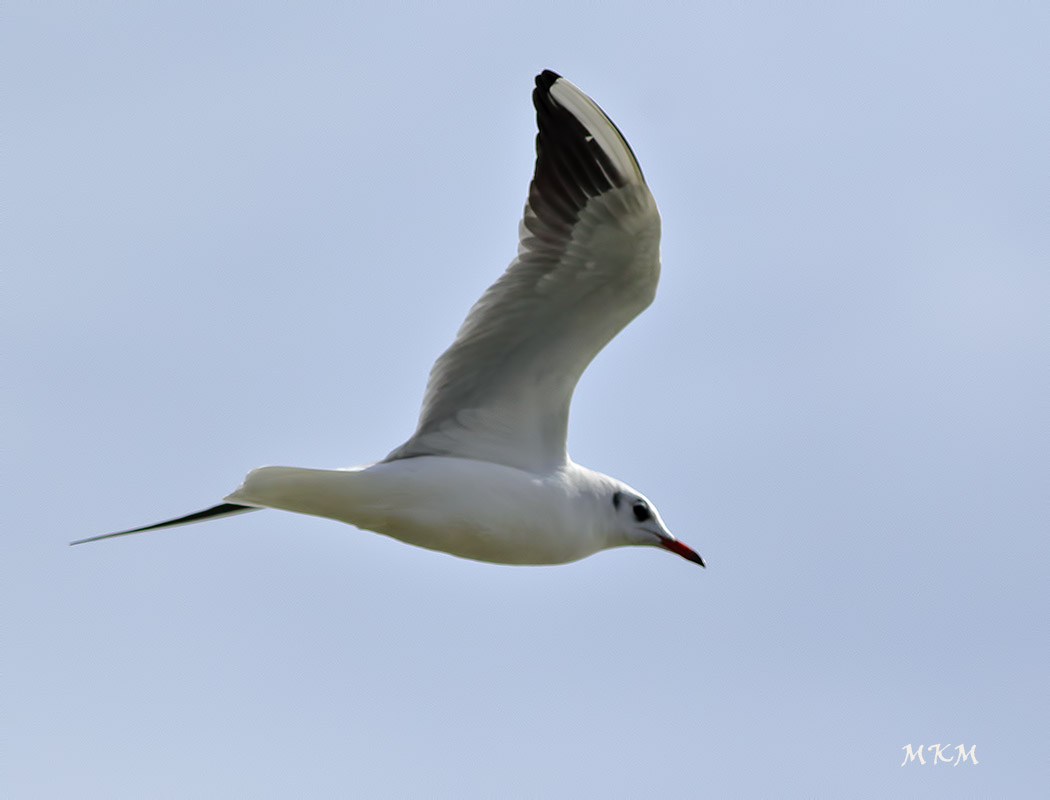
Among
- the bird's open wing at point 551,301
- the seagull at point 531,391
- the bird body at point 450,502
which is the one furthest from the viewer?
the bird's open wing at point 551,301

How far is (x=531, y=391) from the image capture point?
9.38 metres

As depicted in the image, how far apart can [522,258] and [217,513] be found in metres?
2.11

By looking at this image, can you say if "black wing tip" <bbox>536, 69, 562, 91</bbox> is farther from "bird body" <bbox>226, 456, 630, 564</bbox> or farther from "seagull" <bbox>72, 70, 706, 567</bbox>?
"bird body" <bbox>226, 456, 630, 564</bbox>

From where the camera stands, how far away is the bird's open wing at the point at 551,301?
8977mm

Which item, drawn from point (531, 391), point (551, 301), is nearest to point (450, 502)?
A: point (531, 391)

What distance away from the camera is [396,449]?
9.37 m

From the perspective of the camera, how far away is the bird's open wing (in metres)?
8.98

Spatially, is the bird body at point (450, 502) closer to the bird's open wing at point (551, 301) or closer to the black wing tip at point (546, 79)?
the bird's open wing at point (551, 301)

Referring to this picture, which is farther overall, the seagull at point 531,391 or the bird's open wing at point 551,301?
the bird's open wing at point 551,301

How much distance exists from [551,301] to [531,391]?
53cm

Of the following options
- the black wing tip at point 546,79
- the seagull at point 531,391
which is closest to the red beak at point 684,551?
the seagull at point 531,391

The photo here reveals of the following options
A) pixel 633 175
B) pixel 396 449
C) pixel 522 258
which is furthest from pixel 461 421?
pixel 633 175

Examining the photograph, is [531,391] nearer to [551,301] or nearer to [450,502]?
[551,301]

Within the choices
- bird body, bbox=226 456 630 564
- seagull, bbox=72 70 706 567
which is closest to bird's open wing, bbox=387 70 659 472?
seagull, bbox=72 70 706 567
